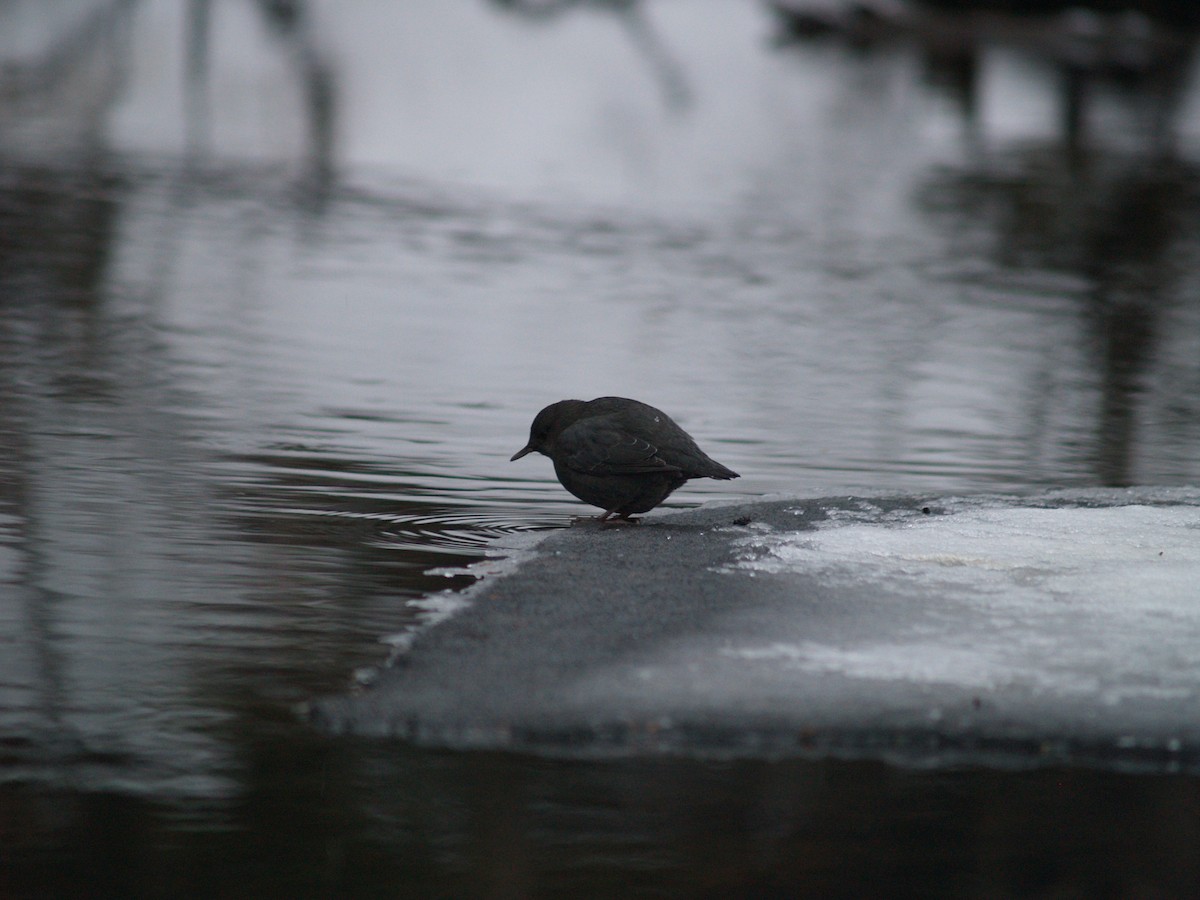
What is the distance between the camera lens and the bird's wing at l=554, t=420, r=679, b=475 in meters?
5.73

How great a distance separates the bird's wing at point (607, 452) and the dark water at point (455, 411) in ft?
1.20

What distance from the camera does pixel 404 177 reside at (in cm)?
1912

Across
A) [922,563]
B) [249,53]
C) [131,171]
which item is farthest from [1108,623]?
[249,53]

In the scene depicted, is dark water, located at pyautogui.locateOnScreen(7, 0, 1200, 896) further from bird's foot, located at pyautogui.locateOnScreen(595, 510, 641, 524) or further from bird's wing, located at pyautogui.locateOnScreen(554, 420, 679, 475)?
bird's wing, located at pyautogui.locateOnScreen(554, 420, 679, 475)

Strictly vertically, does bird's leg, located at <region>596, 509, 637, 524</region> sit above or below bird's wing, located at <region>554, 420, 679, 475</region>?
below

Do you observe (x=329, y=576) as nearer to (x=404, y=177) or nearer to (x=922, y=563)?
(x=922, y=563)

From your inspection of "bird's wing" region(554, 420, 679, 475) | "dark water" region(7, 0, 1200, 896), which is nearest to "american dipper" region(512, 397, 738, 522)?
"bird's wing" region(554, 420, 679, 475)

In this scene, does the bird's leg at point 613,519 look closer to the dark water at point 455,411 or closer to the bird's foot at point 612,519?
the bird's foot at point 612,519

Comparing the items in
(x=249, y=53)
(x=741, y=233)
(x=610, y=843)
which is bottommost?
(x=610, y=843)

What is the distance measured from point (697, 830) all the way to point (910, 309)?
9.35m

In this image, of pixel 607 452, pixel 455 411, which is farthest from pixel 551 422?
pixel 455 411

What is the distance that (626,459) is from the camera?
18.8ft

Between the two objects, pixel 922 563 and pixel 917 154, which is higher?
pixel 917 154

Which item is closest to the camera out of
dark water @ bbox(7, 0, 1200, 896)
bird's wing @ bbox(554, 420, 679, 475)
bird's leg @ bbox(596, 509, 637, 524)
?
dark water @ bbox(7, 0, 1200, 896)
